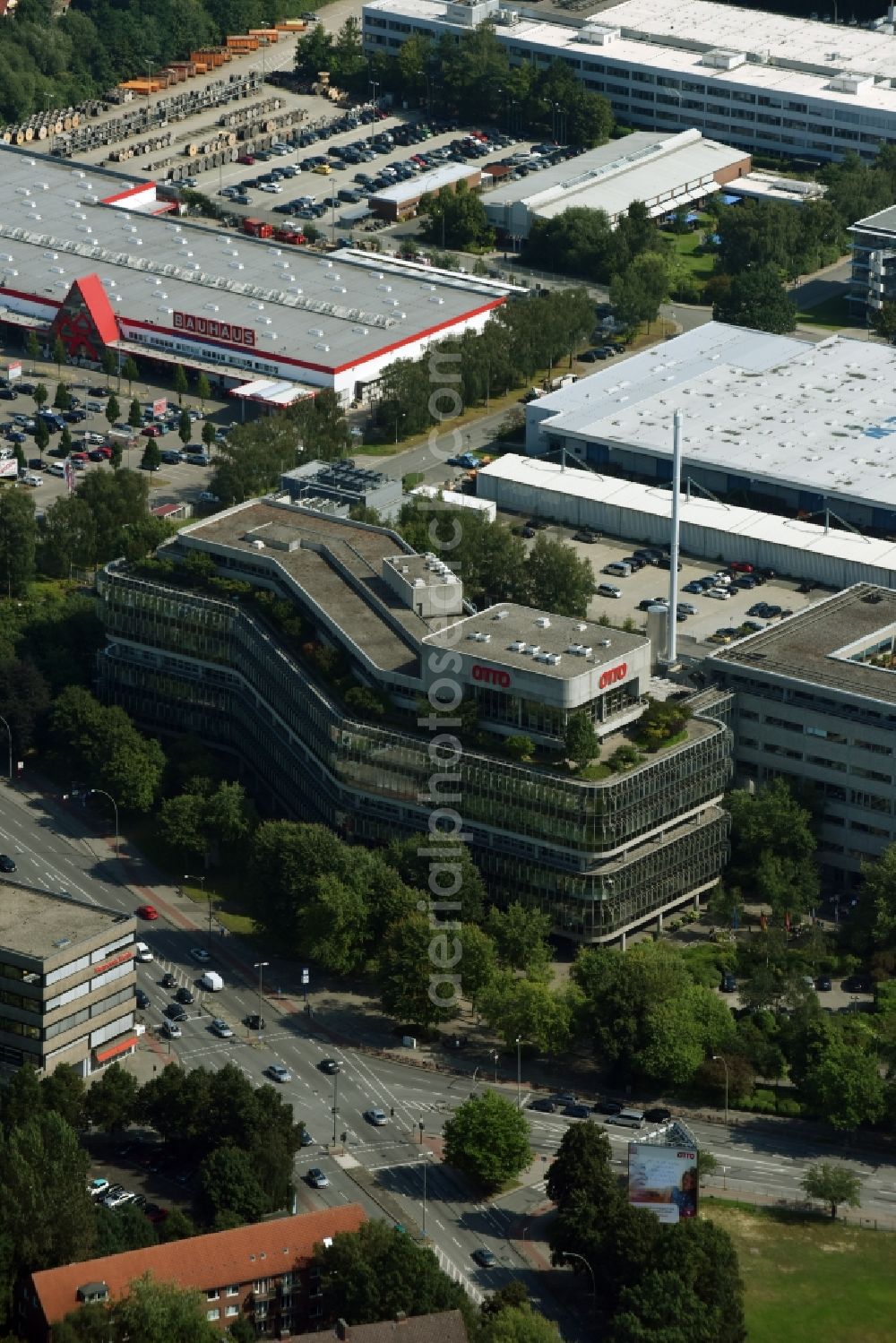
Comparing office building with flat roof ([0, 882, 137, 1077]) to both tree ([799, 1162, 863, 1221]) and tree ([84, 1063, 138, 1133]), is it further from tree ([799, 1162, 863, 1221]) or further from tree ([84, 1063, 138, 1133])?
tree ([799, 1162, 863, 1221])

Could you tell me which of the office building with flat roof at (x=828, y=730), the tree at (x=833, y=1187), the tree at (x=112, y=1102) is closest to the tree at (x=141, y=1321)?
the tree at (x=112, y=1102)

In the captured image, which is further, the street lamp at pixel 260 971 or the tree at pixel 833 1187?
the street lamp at pixel 260 971

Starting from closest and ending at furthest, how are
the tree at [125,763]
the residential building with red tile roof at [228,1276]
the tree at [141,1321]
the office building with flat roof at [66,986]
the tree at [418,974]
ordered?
1. the tree at [141,1321]
2. the residential building with red tile roof at [228,1276]
3. the office building with flat roof at [66,986]
4. the tree at [418,974]
5. the tree at [125,763]

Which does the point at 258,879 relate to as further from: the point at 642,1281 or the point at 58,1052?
the point at 642,1281

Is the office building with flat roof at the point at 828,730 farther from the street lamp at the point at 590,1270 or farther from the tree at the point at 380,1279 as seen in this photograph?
the tree at the point at 380,1279

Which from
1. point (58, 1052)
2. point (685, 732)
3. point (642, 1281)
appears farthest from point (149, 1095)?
point (685, 732)

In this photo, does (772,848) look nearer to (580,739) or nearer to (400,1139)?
(580,739)

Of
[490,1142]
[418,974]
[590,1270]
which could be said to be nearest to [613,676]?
[418,974]
